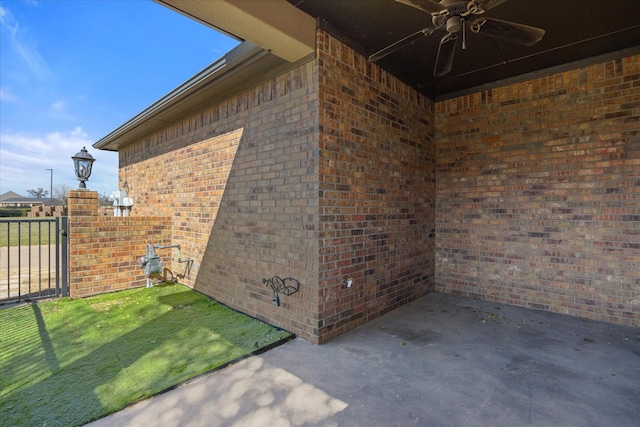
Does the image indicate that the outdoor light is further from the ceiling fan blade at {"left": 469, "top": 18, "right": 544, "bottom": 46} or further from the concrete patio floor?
the ceiling fan blade at {"left": 469, "top": 18, "right": 544, "bottom": 46}

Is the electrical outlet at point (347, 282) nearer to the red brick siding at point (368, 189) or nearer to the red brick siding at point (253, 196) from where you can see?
the red brick siding at point (368, 189)

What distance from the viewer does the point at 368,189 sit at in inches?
144

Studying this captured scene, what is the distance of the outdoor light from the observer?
545 centimetres

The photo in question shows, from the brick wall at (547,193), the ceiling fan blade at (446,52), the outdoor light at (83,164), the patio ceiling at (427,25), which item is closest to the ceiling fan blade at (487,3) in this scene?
the patio ceiling at (427,25)

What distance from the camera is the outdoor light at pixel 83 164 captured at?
5449 mm

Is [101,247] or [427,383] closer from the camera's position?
[427,383]

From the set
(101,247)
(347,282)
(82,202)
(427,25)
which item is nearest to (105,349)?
(101,247)

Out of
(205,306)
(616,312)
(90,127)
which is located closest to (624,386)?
(616,312)

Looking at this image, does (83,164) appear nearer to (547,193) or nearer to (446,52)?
(446,52)

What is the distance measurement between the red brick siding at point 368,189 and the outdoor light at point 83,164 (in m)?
4.89

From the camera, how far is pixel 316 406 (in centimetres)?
213

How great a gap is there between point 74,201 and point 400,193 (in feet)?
15.7

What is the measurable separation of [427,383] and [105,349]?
9.84 ft

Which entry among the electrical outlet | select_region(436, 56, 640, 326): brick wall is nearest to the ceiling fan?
select_region(436, 56, 640, 326): brick wall
